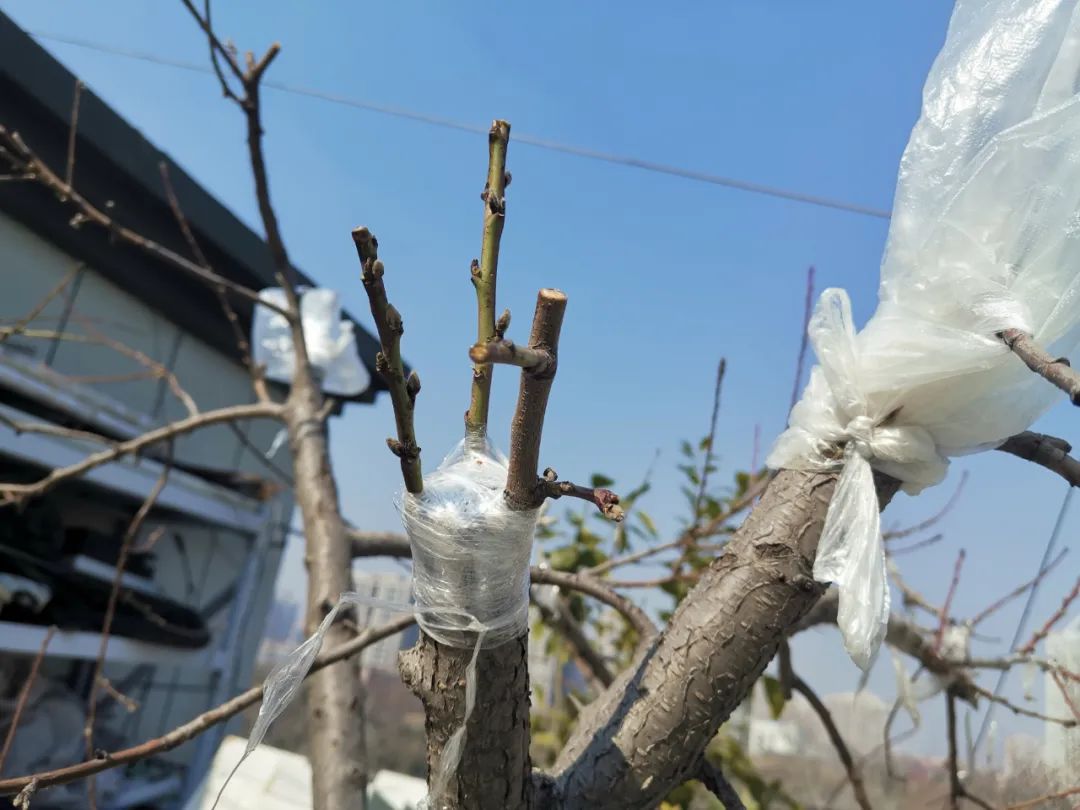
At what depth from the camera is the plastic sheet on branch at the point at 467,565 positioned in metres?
0.41

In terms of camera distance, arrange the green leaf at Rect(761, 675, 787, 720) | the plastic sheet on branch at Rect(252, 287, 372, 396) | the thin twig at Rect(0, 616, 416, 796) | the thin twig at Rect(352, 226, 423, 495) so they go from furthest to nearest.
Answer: the plastic sheet on branch at Rect(252, 287, 372, 396) < the green leaf at Rect(761, 675, 787, 720) < the thin twig at Rect(0, 616, 416, 796) < the thin twig at Rect(352, 226, 423, 495)

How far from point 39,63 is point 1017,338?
2.54m

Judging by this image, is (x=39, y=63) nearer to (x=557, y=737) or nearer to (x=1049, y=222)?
(x=557, y=737)

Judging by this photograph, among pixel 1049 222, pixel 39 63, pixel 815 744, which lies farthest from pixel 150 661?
pixel 1049 222

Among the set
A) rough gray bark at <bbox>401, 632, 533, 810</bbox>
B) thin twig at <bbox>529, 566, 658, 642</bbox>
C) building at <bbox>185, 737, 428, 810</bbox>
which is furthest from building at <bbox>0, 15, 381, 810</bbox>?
rough gray bark at <bbox>401, 632, 533, 810</bbox>

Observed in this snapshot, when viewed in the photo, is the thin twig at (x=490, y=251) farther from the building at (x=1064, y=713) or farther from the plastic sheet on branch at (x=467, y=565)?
the building at (x=1064, y=713)

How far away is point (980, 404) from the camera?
57cm

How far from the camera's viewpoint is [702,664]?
0.57 meters

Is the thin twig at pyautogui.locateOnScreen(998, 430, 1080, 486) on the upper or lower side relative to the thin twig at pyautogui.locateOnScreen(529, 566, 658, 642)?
upper

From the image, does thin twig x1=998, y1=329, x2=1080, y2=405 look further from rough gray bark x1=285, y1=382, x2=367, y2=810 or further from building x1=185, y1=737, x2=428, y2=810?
building x1=185, y1=737, x2=428, y2=810

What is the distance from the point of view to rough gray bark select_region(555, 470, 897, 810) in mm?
553

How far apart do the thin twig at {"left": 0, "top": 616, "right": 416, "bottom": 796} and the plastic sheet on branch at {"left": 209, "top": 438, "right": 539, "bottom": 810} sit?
0.71ft

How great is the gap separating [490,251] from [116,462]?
2.13 meters

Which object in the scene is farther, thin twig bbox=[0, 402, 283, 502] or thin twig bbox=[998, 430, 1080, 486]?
thin twig bbox=[0, 402, 283, 502]
